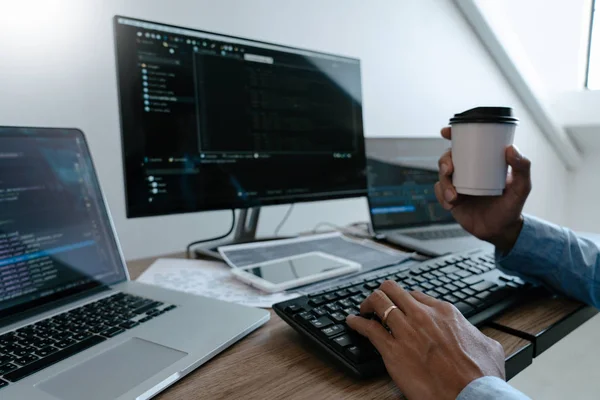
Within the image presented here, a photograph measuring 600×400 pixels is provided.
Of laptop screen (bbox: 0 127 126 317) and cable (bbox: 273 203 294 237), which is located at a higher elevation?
laptop screen (bbox: 0 127 126 317)

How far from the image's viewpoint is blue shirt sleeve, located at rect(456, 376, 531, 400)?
385 mm

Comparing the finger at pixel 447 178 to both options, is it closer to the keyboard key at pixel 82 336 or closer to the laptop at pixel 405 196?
the laptop at pixel 405 196

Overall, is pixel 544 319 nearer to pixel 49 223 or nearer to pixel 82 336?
pixel 82 336

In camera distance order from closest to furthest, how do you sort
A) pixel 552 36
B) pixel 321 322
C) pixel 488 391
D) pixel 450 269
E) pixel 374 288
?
pixel 488 391
pixel 321 322
pixel 374 288
pixel 450 269
pixel 552 36

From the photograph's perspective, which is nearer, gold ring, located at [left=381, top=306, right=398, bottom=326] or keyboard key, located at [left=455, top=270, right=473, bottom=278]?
gold ring, located at [left=381, top=306, right=398, bottom=326]

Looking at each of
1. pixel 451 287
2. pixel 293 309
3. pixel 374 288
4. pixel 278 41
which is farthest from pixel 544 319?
pixel 278 41

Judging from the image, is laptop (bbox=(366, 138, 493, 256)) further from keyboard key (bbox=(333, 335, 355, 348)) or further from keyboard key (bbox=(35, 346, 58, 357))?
keyboard key (bbox=(35, 346, 58, 357))

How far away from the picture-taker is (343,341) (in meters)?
0.45

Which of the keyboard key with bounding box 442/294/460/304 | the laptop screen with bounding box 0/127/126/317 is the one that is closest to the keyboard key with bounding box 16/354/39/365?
the laptop screen with bounding box 0/127/126/317

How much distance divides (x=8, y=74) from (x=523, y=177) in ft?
2.98

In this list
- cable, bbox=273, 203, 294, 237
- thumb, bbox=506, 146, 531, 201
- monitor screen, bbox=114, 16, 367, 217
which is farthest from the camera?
cable, bbox=273, 203, 294, 237

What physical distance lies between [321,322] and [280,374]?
0.08 metres

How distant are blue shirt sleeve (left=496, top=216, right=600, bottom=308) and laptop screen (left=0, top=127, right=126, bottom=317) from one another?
24.9 inches

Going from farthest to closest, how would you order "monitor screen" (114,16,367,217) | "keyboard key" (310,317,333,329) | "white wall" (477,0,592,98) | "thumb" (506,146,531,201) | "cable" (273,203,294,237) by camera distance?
"white wall" (477,0,592,98) → "cable" (273,203,294,237) → "monitor screen" (114,16,367,217) → "thumb" (506,146,531,201) → "keyboard key" (310,317,333,329)
